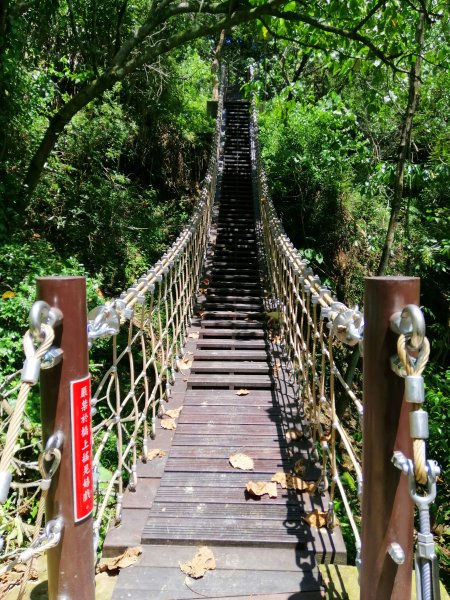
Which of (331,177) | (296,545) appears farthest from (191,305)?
(331,177)

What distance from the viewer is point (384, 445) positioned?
919mm

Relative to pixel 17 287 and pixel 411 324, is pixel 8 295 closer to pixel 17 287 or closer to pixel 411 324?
pixel 17 287

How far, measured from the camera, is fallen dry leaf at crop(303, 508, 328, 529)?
169 cm

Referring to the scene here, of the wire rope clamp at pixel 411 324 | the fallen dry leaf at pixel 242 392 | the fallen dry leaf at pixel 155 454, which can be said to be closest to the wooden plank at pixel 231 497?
the fallen dry leaf at pixel 155 454

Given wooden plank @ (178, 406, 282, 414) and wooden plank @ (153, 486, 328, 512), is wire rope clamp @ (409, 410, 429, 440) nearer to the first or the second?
wooden plank @ (153, 486, 328, 512)

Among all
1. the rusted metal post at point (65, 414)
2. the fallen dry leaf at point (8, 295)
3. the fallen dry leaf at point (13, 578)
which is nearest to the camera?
the rusted metal post at point (65, 414)

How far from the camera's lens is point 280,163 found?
8.20 metres

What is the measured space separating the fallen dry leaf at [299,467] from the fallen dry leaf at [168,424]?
697 mm

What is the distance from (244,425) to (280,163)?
661 cm

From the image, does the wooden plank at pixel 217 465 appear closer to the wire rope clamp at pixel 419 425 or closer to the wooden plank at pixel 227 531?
the wooden plank at pixel 227 531

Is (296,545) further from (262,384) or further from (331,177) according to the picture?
(331,177)

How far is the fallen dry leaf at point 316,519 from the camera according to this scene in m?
1.69

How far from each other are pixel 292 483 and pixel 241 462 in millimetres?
265

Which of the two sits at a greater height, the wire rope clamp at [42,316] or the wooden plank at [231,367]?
the wire rope clamp at [42,316]
